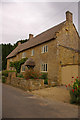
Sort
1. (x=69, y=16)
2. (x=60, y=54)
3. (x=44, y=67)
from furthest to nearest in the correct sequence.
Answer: (x=69, y=16)
(x=44, y=67)
(x=60, y=54)

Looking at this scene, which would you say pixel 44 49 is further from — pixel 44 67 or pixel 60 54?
pixel 60 54

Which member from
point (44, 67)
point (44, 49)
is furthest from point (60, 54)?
point (44, 67)

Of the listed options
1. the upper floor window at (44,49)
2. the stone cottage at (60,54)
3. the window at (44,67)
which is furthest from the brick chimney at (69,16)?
the window at (44,67)

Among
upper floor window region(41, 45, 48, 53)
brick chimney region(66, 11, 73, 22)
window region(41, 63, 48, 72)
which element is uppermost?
brick chimney region(66, 11, 73, 22)

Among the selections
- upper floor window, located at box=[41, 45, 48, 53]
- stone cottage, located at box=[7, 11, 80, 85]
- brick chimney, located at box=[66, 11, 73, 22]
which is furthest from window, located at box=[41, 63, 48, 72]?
brick chimney, located at box=[66, 11, 73, 22]

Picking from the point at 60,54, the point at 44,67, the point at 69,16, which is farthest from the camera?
the point at 69,16

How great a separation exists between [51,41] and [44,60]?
324 centimetres

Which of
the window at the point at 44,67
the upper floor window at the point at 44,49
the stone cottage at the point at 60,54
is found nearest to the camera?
the stone cottage at the point at 60,54

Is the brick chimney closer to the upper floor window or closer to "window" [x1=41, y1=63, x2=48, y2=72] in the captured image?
the upper floor window

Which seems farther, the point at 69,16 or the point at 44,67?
the point at 69,16

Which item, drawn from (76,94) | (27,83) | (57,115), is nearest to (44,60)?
(27,83)

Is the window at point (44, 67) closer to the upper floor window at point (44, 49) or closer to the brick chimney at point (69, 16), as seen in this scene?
the upper floor window at point (44, 49)

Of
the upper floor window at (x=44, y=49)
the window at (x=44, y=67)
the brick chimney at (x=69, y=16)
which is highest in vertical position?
the brick chimney at (x=69, y=16)

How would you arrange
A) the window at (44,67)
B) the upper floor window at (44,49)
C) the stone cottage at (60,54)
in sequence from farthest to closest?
the upper floor window at (44,49), the window at (44,67), the stone cottage at (60,54)
